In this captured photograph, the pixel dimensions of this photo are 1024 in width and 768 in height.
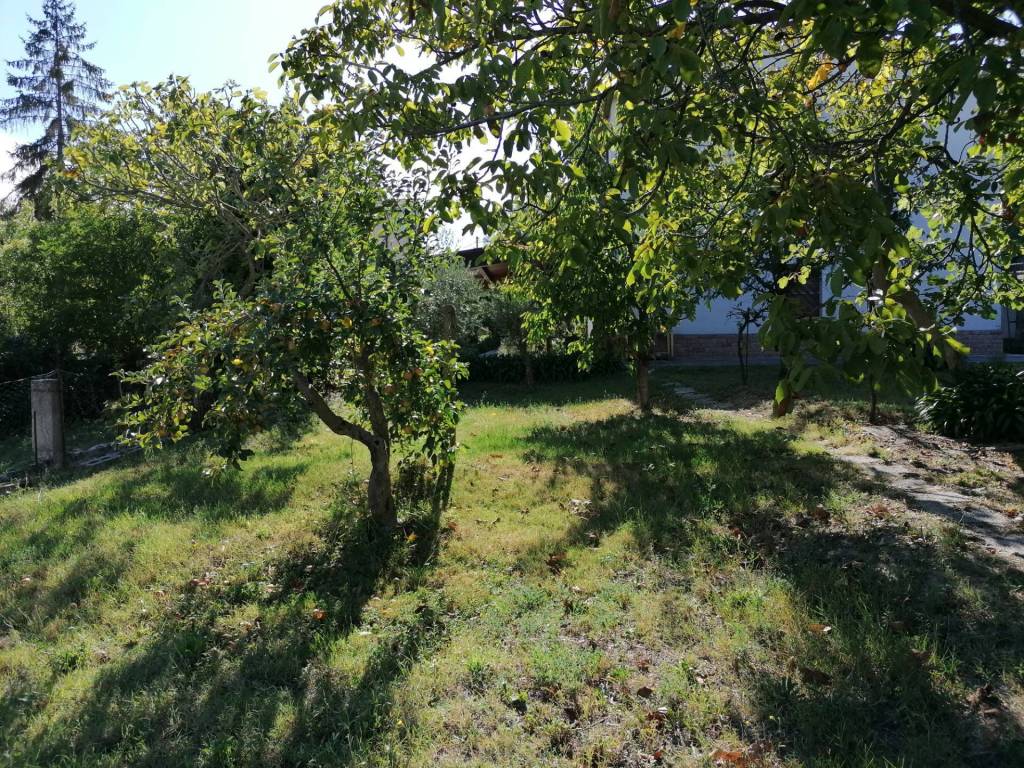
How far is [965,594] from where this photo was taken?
155 inches

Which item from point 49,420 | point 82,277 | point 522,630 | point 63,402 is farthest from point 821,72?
point 63,402

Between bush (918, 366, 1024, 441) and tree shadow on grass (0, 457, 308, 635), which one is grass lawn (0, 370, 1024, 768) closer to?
tree shadow on grass (0, 457, 308, 635)

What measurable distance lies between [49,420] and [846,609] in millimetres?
10522

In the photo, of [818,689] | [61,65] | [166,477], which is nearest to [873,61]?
[818,689]

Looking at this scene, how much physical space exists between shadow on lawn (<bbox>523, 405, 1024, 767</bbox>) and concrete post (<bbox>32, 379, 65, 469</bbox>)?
7.91m

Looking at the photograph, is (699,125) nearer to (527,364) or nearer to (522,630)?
(522,630)

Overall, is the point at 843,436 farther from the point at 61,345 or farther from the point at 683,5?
the point at 61,345

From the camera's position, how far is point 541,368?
16750 millimetres

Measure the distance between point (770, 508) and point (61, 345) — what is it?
559 inches

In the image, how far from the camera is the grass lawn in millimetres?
3086

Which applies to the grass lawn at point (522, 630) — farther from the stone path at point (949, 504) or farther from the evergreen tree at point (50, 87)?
the evergreen tree at point (50, 87)

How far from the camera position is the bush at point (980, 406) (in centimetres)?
814

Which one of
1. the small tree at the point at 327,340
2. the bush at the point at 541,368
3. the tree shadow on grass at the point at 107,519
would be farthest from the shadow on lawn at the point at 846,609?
the bush at the point at 541,368

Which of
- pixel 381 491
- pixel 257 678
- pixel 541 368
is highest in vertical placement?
pixel 541 368
